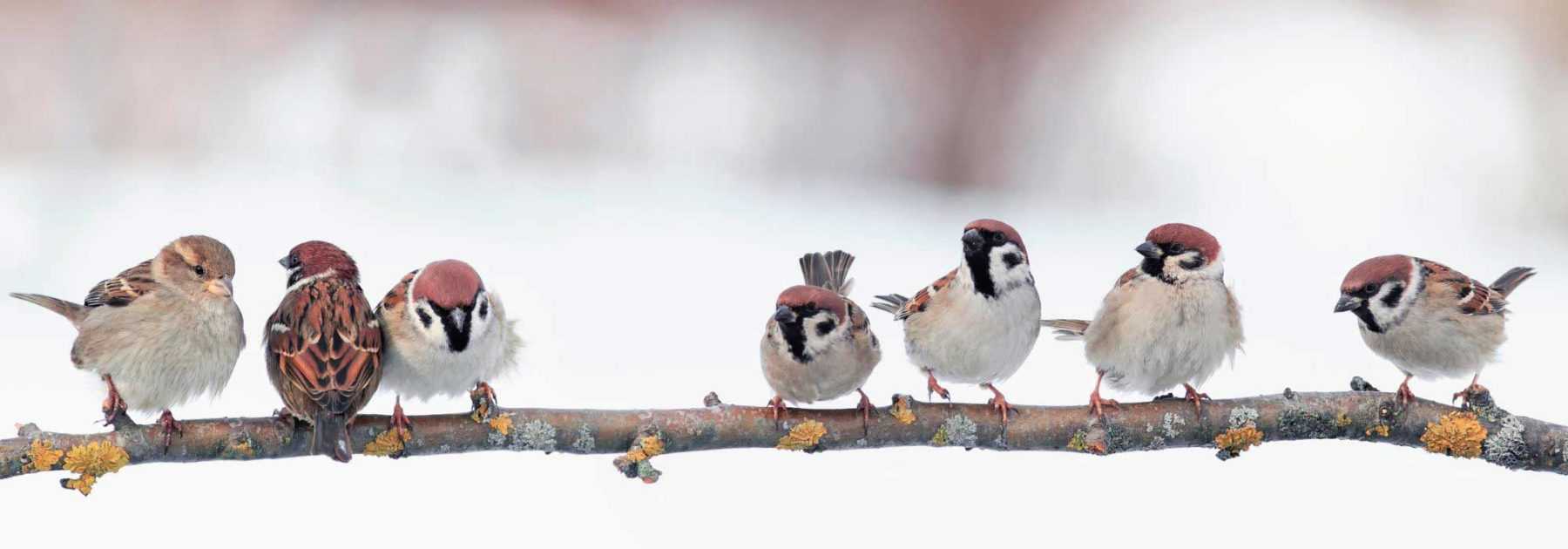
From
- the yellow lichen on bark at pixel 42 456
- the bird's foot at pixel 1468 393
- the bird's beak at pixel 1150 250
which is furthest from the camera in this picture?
the bird's beak at pixel 1150 250

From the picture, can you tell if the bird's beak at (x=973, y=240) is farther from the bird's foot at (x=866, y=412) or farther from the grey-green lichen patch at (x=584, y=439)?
the grey-green lichen patch at (x=584, y=439)

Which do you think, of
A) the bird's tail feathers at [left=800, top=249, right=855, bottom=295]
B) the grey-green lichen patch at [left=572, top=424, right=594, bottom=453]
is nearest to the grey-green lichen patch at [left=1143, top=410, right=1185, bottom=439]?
the bird's tail feathers at [left=800, top=249, right=855, bottom=295]

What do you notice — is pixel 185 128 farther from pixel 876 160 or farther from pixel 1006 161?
pixel 1006 161

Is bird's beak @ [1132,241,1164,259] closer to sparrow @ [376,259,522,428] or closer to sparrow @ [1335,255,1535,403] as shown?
sparrow @ [1335,255,1535,403]

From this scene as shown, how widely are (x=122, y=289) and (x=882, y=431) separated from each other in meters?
1.02

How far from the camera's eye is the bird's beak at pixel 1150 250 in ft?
7.32

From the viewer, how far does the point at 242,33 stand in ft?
11.5

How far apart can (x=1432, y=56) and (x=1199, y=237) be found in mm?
1999

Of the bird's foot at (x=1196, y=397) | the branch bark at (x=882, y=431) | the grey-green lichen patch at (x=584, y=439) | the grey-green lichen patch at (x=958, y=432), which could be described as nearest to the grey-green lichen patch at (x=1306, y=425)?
the branch bark at (x=882, y=431)

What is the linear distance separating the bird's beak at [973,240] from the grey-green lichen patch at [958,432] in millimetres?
301

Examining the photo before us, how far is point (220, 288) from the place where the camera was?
75.2 inches

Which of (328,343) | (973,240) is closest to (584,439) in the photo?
(328,343)

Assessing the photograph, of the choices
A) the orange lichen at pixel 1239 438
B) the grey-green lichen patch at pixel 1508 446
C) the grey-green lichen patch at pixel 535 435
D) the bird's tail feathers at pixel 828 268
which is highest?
the bird's tail feathers at pixel 828 268

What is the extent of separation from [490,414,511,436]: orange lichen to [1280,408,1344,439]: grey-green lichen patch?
1044 millimetres
